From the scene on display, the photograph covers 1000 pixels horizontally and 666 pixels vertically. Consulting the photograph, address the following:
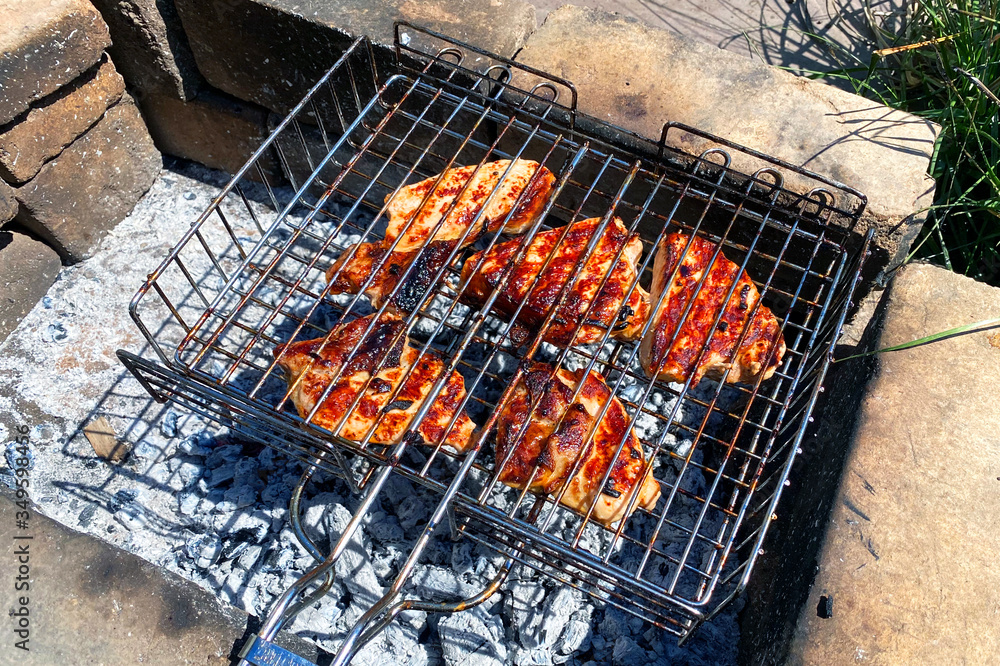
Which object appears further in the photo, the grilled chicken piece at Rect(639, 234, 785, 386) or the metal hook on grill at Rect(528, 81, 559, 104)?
the metal hook on grill at Rect(528, 81, 559, 104)

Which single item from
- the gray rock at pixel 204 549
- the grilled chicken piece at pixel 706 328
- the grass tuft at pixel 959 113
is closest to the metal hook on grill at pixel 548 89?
the grilled chicken piece at pixel 706 328

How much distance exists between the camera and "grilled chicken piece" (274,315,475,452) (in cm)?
270

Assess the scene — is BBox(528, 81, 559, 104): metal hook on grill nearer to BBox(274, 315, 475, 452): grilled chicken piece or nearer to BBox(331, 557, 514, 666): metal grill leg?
BBox(274, 315, 475, 452): grilled chicken piece

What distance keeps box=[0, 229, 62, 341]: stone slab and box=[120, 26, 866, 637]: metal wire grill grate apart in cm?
66

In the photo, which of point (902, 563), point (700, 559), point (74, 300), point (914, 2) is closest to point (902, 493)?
point (902, 563)

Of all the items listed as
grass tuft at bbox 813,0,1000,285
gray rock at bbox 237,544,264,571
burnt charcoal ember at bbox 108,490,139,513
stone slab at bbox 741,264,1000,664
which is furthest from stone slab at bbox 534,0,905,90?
burnt charcoal ember at bbox 108,490,139,513

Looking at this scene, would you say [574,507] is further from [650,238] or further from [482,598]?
[650,238]

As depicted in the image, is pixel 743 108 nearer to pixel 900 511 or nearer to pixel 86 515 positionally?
pixel 900 511

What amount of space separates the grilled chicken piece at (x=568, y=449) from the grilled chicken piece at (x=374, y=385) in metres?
0.23

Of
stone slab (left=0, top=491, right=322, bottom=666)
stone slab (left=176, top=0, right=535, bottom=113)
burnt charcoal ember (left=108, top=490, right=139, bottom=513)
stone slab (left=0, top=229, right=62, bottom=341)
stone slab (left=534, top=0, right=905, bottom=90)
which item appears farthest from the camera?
stone slab (left=534, top=0, right=905, bottom=90)

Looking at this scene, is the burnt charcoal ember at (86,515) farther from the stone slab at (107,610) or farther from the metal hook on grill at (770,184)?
the metal hook on grill at (770,184)

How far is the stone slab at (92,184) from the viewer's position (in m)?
4.11

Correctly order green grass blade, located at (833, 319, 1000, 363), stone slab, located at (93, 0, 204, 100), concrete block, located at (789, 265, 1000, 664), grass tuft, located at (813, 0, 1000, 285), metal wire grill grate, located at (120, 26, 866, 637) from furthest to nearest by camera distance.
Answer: stone slab, located at (93, 0, 204, 100) < grass tuft, located at (813, 0, 1000, 285) < green grass blade, located at (833, 319, 1000, 363) < metal wire grill grate, located at (120, 26, 866, 637) < concrete block, located at (789, 265, 1000, 664)

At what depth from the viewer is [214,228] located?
15.5 ft
